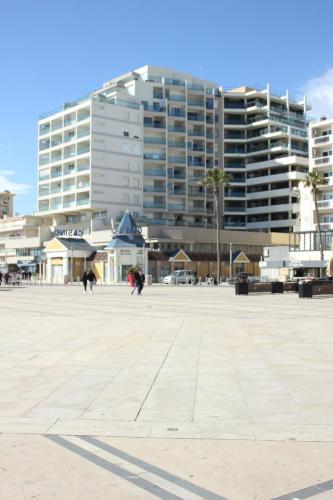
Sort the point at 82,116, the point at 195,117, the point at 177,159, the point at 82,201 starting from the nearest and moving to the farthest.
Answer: the point at 82,201 → the point at 82,116 → the point at 177,159 → the point at 195,117

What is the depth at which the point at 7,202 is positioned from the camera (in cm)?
15012

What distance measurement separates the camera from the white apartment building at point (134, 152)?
263 feet

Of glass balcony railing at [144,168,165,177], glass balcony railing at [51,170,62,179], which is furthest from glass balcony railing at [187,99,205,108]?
glass balcony railing at [51,170,62,179]

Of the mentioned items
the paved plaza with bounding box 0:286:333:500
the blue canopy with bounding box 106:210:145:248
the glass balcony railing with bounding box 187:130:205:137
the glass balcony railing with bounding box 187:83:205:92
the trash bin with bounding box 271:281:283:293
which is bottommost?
the paved plaza with bounding box 0:286:333:500

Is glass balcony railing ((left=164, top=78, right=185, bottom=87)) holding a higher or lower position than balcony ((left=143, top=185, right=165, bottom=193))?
higher

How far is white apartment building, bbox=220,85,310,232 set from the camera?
8938 cm

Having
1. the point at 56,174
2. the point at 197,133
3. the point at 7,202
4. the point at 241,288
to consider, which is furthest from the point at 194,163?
the point at 7,202

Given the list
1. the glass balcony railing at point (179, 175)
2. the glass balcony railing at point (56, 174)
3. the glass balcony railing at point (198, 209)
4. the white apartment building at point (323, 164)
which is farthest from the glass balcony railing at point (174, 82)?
the white apartment building at point (323, 164)

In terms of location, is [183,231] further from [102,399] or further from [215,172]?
[102,399]

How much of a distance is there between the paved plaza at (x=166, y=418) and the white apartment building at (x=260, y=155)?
78.8 metres

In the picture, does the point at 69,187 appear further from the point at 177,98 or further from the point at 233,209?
the point at 233,209

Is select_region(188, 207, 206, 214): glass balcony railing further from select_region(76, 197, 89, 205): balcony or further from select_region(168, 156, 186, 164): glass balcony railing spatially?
select_region(76, 197, 89, 205): balcony

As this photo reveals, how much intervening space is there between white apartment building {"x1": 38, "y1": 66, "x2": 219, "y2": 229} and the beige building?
62.3 m

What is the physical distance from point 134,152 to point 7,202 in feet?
248
